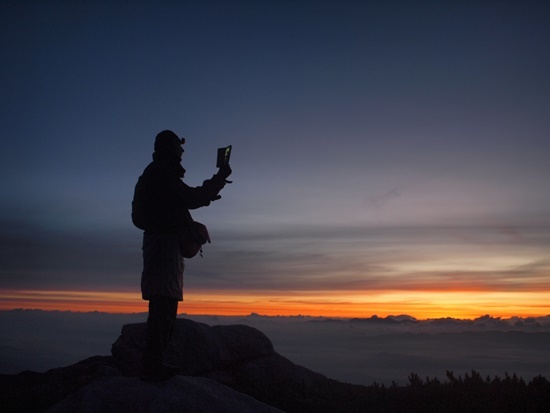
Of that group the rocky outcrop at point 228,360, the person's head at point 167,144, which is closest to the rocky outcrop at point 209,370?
the rocky outcrop at point 228,360

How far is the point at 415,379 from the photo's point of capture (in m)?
15.0

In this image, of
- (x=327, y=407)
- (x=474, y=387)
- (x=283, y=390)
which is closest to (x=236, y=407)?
(x=327, y=407)

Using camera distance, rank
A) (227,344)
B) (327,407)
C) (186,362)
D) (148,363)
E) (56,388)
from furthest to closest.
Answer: (227,344) → (186,362) → (56,388) → (327,407) → (148,363)

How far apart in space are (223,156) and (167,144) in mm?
954

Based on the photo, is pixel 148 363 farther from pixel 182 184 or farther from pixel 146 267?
pixel 182 184

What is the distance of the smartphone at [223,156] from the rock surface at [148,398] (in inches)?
139

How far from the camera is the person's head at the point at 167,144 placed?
319 inches

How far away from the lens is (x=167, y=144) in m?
8.10

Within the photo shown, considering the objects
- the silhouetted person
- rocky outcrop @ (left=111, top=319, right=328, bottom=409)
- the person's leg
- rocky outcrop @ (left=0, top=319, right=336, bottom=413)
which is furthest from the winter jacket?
rocky outcrop @ (left=111, top=319, right=328, bottom=409)

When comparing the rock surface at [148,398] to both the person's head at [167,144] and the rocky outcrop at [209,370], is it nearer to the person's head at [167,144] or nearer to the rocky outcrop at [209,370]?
the rocky outcrop at [209,370]

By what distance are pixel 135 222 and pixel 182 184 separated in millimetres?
986

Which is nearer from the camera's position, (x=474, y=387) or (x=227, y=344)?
(x=474, y=387)

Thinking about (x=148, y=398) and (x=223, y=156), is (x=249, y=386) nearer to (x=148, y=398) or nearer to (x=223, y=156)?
(x=148, y=398)

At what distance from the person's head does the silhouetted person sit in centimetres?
22
